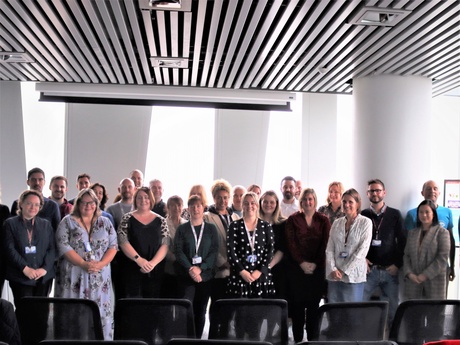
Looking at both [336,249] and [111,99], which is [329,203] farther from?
Result: [111,99]

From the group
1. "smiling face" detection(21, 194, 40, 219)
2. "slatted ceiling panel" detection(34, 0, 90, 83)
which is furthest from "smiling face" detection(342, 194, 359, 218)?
"slatted ceiling panel" detection(34, 0, 90, 83)

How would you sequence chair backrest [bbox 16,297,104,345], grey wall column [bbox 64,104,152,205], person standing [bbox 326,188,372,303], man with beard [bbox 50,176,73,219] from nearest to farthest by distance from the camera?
1. chair backrest [bbox 16,297,104,345]
2. person standing [bbox 326,188,372,303]
3. man with beard [bbox 50,176,73,219]
4. grey wall column [bbox 64,104,152,205]

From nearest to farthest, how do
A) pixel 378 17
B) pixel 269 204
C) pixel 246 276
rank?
1. pixel 378 17
2. pixel 246 276
3. pixel 269 204

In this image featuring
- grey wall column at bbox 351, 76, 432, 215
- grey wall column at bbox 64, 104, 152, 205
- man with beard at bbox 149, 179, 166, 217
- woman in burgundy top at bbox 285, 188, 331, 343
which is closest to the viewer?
woman in burgundy top at bbox 285, 188, 331, 343

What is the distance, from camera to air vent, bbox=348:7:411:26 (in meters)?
5.03

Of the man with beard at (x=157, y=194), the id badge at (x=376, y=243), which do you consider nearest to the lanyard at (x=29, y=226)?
the man with beard at (x=157, y=194)

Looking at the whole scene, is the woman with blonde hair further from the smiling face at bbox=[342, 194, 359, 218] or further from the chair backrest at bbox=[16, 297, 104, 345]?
the chair backrest at bbox=[16, 297, 104, 345]

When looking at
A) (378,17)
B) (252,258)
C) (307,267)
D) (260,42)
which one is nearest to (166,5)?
(260,42)

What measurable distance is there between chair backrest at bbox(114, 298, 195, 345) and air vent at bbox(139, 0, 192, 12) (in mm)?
2501

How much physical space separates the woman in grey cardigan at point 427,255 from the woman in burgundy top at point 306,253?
104 centimetres

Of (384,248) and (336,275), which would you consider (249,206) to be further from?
(384,248)

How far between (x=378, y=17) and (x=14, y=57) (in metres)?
4.37

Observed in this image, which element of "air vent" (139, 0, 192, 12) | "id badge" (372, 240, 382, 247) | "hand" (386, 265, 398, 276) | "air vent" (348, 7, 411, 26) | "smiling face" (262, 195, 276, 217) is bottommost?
"hand" (386, 265, 398, 276)

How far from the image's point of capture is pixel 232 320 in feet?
12.1
